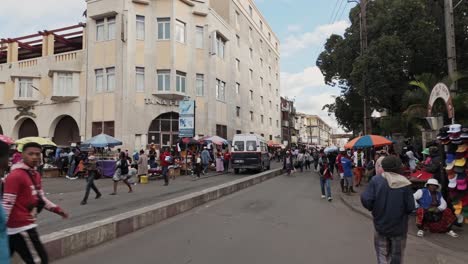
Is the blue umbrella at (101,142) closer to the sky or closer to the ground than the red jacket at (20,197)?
closer to the sky

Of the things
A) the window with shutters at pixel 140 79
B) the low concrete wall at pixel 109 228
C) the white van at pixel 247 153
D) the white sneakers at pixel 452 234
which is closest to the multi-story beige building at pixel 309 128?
the window with shutters at pixel 140 79

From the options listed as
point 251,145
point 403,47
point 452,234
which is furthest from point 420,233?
point 251,145

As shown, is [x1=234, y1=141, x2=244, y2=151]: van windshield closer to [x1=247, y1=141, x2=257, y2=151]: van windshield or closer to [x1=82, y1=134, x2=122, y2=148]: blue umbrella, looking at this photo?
[x1=247, y1=141, x2=257, y2=151]: van windshield

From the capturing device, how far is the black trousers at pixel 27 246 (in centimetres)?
445

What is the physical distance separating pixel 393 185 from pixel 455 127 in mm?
5284

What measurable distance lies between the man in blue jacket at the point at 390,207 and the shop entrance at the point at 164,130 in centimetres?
2903

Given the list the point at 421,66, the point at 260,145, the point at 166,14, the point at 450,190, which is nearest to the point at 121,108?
the point at 166,14

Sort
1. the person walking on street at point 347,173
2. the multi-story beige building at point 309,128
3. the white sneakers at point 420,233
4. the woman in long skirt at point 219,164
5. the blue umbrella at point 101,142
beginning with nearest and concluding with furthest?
the white sneakers at point 420,233 < the person walking on street at point 347,173 < the blue umbrella at point 101,142 < the woman in long skirt at point 219,164 < the multi-story beige building at point 309,128

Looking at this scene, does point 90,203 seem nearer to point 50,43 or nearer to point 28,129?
point 50,43

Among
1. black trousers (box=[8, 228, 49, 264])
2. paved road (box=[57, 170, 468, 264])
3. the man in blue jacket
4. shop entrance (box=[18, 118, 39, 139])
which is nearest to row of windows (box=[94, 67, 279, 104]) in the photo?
shop entrance (box=[18, 118, 39, 139])

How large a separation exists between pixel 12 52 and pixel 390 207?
41.4m

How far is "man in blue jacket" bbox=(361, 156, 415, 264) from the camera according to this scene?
5012 millimetres

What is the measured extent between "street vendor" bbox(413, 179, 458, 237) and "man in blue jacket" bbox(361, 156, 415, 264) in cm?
420

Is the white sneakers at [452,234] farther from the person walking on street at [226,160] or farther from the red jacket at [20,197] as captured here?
the person walking on street at [226,160]
